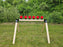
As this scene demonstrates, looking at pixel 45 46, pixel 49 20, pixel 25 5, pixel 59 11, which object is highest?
pixel 25 5

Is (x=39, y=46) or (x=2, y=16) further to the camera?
(x=2, y=16)

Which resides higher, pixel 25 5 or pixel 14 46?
pixel 25 5

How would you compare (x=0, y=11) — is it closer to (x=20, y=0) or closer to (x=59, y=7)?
(x=20, y=0)

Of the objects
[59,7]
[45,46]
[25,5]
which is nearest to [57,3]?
[59,7]

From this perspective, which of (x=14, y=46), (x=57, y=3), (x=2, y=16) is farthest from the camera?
(x=57, y=3)

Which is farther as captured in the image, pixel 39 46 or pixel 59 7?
pixel 59 7

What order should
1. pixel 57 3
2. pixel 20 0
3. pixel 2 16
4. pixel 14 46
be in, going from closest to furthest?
pixel 14 46
pixel 2 16
pixel 20 0
pixel 57 3

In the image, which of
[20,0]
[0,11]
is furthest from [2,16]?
[20,0]

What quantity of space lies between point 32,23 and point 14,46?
4.97m

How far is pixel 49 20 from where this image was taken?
26.2 ft

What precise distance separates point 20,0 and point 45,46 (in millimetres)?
5931

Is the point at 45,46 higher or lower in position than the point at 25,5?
lower

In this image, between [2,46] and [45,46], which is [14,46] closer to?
[2,46]

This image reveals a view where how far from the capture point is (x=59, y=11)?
27.2 ft
